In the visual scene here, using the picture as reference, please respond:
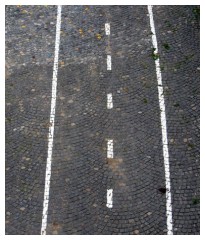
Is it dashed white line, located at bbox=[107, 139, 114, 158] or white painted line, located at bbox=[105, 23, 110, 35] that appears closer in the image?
dashed white line, located at bbox=[107, 139, 114, 158]

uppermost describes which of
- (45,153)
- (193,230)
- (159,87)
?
(159,87)

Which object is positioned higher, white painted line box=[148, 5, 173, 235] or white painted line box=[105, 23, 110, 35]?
white painted line box=[105, 23, 110, 35]

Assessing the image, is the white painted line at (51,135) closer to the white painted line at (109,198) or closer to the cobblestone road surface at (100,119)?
the cobblestone road surface at (100,119)

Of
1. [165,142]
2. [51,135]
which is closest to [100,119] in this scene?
[51,135]

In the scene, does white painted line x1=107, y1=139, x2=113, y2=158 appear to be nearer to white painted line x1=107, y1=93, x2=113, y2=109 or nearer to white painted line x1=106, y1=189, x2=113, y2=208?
white painted line x1=106, y1=189, x2=113, y2=208

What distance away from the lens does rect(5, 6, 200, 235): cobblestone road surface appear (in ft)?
35.4

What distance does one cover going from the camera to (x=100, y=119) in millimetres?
12617

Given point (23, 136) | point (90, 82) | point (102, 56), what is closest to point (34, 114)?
point (23, 136)

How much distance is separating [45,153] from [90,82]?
9.20 ft

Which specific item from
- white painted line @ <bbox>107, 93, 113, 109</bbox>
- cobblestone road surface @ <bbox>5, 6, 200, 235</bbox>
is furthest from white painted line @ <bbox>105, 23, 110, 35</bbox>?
white painted line @ <bbox>107, 93, 113, 109</bbox>

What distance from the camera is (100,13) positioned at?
15883mm

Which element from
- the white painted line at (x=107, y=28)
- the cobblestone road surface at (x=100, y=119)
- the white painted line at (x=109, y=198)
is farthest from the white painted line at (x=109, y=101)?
the white painted line at (x=107, y=28)

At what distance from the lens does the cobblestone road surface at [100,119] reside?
1080 centimetres

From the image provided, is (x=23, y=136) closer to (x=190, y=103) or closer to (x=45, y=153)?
(x=45, y=153)
